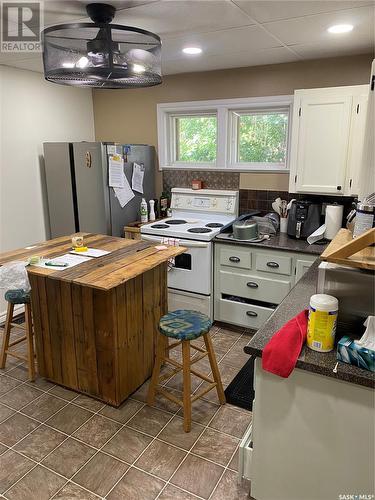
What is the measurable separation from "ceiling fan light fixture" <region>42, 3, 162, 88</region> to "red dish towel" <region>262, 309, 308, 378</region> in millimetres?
1436

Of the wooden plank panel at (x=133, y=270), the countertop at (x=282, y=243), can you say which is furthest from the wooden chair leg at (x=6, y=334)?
the countertop at (x=282, y=243)

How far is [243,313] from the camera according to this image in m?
3.35

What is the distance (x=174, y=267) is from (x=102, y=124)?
6.58 ft

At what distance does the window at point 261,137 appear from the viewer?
11.8 feet

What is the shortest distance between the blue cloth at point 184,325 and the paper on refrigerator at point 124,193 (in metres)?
1.61

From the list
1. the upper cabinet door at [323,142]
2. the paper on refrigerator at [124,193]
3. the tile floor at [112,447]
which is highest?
the upper cabinet door at [323,142]

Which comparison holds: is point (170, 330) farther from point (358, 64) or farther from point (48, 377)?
point (358, 64)

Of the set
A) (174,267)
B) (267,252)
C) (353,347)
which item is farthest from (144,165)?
(353,347)

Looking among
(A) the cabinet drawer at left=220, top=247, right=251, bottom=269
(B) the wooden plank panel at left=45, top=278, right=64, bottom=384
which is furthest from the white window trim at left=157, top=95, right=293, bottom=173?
(B) the wooden plank panel at left=45, top=278, right=64, bottom=384

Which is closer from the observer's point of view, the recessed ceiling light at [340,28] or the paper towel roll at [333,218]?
the recessed ceiling light at [340,28]

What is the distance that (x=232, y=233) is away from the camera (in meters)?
3.41

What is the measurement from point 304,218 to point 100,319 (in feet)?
6.35

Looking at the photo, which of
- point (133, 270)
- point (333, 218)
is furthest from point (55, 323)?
point (333, 218)

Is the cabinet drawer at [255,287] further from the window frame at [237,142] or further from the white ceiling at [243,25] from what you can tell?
the white ceiling at [243,25]
